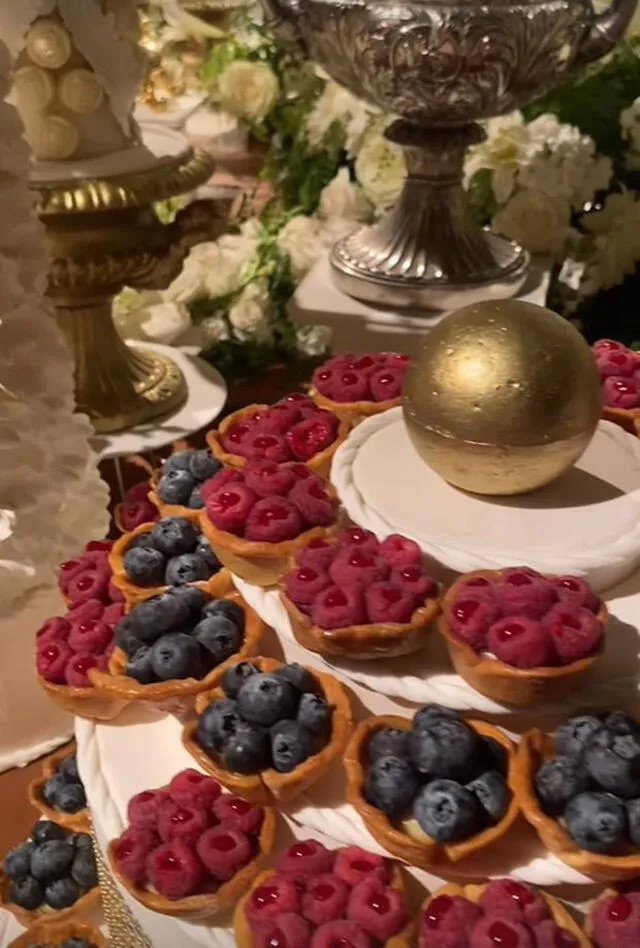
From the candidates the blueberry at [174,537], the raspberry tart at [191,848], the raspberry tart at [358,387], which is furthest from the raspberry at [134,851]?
the raspberry tart at [358,387]

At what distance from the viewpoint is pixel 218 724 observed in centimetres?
57

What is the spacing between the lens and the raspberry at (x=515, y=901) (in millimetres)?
Result: 500

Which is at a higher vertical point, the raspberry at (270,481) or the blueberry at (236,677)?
the raspberry at (270,481)

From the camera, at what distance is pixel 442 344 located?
2.05 feet

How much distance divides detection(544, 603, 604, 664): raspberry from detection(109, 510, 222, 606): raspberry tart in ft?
0.79

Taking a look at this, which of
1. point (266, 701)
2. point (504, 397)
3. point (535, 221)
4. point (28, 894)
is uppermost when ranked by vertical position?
point (504, 397)

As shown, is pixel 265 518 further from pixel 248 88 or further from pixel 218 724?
pixel 248 88

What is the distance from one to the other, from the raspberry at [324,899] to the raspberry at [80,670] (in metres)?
0.20

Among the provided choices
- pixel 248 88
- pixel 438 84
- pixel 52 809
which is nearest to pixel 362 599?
pixel 52 809

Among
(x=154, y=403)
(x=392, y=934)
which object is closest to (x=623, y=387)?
(x=392, y=934)

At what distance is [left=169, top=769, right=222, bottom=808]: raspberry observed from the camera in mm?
570

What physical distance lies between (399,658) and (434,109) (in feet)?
2.49

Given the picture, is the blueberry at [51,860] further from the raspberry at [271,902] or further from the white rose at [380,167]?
the white rose at [380,167]

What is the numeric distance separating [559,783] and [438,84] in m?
0.82
